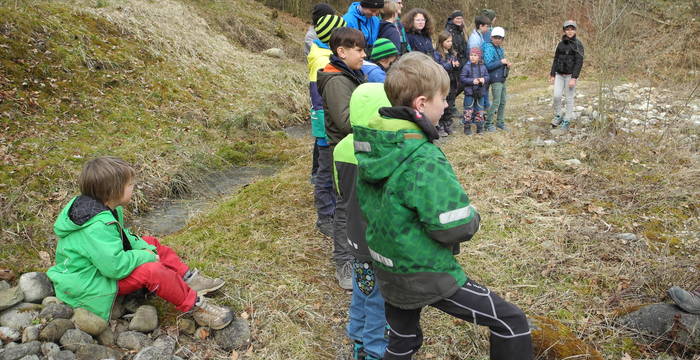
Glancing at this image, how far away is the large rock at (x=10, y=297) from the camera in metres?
3.11

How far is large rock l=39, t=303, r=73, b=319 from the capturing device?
306 centimetres

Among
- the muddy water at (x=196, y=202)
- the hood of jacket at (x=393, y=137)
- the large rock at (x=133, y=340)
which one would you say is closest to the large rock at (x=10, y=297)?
the large rock at (x=133, y=340)

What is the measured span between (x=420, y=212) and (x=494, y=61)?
6398 millimetres

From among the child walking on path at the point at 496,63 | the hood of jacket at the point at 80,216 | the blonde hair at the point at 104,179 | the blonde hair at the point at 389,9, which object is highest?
the blonde hair at the point at 389,9

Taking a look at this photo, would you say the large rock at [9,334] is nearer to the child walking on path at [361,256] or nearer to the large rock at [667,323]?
the child walking on path at [361,256]

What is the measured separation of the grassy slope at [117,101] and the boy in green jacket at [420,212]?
3647mm

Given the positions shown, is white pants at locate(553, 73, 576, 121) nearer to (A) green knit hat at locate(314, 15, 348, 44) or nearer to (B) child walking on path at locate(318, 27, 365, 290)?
(A) green knit hat at locate(314, 15, 348, 44)

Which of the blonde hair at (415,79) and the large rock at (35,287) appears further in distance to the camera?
the large rock at (35,287)

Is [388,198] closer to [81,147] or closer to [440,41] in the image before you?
[81,147]

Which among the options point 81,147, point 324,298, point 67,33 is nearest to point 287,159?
point 81,147

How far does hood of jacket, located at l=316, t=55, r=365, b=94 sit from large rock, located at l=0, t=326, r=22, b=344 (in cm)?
266

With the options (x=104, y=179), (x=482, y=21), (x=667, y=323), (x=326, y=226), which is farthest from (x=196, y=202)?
(x=482, y=21)

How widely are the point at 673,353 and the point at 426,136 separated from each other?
2.23 metres

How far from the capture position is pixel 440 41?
817 cm
